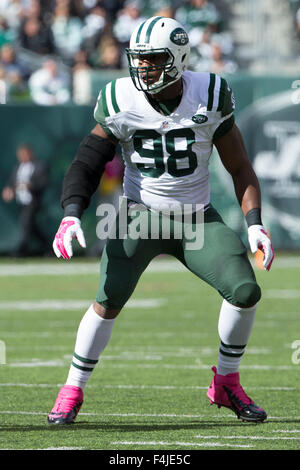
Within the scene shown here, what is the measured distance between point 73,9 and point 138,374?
33.3 ft

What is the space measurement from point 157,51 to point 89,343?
1293mm

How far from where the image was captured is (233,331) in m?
4.65

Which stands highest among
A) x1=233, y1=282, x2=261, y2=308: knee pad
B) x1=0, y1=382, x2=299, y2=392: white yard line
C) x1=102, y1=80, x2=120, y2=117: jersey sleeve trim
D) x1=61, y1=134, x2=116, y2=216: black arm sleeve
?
x1=102, y1=80, x2=120, y2=117: jersey sleeve trim

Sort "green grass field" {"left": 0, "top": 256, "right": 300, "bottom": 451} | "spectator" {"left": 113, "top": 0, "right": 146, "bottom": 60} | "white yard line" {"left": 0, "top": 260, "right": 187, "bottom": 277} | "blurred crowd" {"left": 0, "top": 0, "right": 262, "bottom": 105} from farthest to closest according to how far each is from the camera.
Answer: "spectator" {"left": 113, "top": 0, "right": 146, "bottom": 60} → "blurred crowd" {"left": 0, "top": 0, "right": 262, "bottom": 105} → "white yard line" {"left": 0, "top": 260, "right": 187, "bottom": 277} → "green grass field" {"left": 0, "top": 256, "right": 300, "bottom": 451}

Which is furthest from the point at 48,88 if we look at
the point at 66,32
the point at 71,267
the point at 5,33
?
the point at 71,267

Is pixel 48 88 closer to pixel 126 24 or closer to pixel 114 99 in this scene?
pixel 126 24

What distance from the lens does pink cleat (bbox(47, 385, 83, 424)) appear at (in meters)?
4.55


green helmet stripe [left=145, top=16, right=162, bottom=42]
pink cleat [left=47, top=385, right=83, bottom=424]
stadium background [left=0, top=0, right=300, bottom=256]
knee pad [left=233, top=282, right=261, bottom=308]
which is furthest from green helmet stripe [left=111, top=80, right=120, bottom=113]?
stadium background [left=0, top=0, right=300, bottom=256]

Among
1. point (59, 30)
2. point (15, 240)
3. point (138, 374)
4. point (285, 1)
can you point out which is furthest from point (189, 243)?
point (285, 1)

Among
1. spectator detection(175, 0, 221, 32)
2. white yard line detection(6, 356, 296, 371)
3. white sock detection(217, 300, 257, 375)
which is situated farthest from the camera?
spectator detection(175, 0, 221, 32)

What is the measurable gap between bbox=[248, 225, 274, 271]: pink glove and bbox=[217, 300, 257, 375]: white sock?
0.23 m

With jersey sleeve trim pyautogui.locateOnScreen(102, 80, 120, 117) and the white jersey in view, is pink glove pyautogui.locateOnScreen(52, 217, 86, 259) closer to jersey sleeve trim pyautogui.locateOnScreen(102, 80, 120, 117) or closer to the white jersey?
the white jersey

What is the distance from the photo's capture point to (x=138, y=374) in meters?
6.15

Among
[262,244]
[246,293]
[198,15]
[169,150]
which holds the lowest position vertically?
[198,15]
